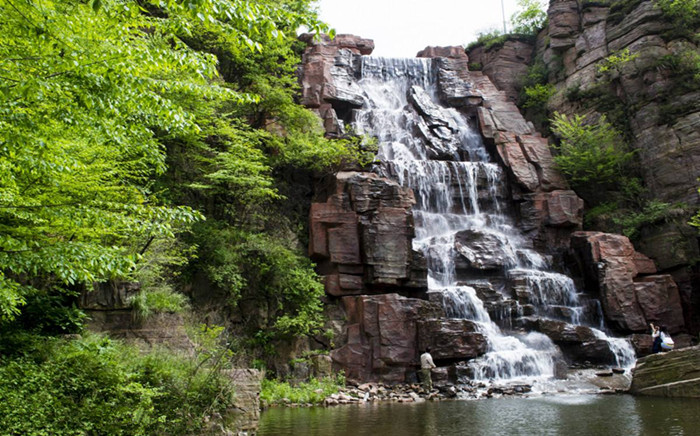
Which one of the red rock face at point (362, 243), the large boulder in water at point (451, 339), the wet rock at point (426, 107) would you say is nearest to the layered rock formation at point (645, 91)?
the large boulder in water at point (451, 339)

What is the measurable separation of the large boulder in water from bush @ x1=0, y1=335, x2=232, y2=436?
11.3 m

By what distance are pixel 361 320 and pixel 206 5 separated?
15.2 metres

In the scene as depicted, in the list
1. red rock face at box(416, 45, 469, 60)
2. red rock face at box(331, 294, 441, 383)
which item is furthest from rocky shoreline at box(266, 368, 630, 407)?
red rock face at box(416, 45, 469, 60)

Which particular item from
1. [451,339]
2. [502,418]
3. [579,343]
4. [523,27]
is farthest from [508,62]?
[502,418]

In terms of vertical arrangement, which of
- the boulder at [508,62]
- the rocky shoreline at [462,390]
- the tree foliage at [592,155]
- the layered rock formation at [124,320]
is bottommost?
the rocky shoreline at [462,390]

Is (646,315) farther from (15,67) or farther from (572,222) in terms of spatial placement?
(15,67)

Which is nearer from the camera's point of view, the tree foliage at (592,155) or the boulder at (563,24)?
the tree foliage at (592,155)

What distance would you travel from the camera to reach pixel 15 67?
6.09m

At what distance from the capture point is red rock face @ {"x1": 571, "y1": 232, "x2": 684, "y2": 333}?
2184cm

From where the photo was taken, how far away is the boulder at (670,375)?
1405 centimetres

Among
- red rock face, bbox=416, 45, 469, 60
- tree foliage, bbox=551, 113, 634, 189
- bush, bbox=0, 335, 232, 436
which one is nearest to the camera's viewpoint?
bush, bbox=0, 335, 232, 436

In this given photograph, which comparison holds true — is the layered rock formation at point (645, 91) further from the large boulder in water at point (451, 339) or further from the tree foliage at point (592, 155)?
the large boulder in water at point (451, 339)

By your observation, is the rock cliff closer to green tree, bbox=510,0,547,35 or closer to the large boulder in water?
the large boulder in water

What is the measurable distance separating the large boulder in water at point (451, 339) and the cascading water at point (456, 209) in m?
0.51
